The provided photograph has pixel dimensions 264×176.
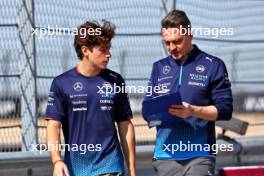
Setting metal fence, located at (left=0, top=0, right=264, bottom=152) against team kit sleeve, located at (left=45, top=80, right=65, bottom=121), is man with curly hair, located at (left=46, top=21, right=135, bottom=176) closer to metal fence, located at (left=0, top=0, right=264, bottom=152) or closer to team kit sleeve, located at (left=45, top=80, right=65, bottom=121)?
team kit sleeve, located at (left=45, top=80, right=65, bottom=121)

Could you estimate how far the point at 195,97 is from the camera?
14.8ft

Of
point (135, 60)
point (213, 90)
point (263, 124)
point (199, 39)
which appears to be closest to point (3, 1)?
point (135, 60)

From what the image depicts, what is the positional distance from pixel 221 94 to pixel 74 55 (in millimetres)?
1959

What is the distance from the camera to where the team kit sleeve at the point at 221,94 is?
4480 mm

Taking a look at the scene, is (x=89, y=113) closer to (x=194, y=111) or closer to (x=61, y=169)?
(x=61, y=169)

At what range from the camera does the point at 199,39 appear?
6738 millimetres

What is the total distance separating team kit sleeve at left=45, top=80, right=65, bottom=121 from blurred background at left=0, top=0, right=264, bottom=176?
4.64 ft

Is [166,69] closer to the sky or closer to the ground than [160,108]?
closer to the sky

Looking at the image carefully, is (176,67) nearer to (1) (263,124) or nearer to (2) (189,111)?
(2) (189,111)

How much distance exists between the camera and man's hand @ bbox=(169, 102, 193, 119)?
4.28m

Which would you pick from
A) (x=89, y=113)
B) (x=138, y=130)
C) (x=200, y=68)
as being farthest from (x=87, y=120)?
(x=138, y=130)

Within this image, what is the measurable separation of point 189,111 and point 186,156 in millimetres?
Answer: 357
